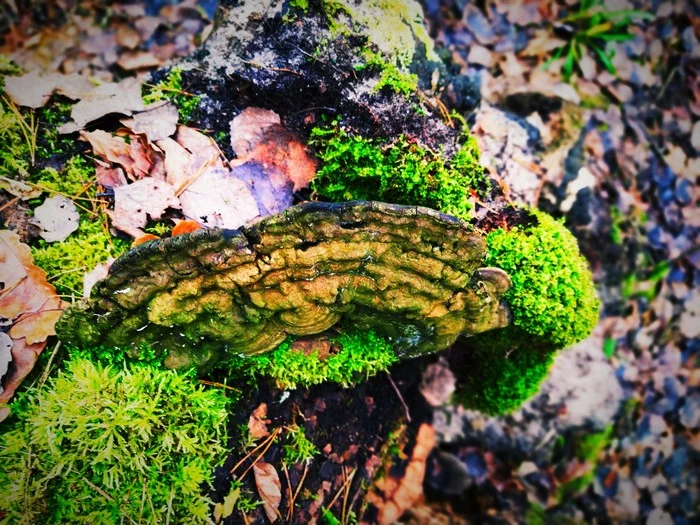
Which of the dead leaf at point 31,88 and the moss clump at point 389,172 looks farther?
the moss clump at point 389,172

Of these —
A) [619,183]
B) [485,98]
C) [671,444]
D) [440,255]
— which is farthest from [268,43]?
[671,444]

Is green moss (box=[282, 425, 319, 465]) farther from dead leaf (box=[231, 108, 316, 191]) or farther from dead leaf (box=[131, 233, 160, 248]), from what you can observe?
dead leaf (box=[231, 108, 316, 191])

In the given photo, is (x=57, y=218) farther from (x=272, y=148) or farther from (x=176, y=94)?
(x=272, y=148)

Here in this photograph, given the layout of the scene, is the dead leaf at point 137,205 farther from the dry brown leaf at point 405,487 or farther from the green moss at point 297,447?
the dry brown leaf at point 405,487

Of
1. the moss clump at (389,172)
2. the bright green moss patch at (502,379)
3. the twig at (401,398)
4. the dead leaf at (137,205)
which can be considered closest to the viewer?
the dead leaf at (137,205)

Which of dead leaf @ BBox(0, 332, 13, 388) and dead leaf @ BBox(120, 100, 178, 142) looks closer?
dead leaf @ BBox(0, 332, 13, 388)

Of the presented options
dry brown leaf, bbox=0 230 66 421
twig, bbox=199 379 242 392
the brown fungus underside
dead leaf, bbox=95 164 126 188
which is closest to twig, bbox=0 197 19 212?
dry brown leaf, bbox=0 230 66 421

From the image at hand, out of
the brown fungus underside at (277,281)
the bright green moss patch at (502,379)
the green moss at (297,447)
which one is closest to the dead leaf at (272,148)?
the brown fungus underside at (277,281)

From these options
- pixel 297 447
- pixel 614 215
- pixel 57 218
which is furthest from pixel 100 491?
pixel 614 215
